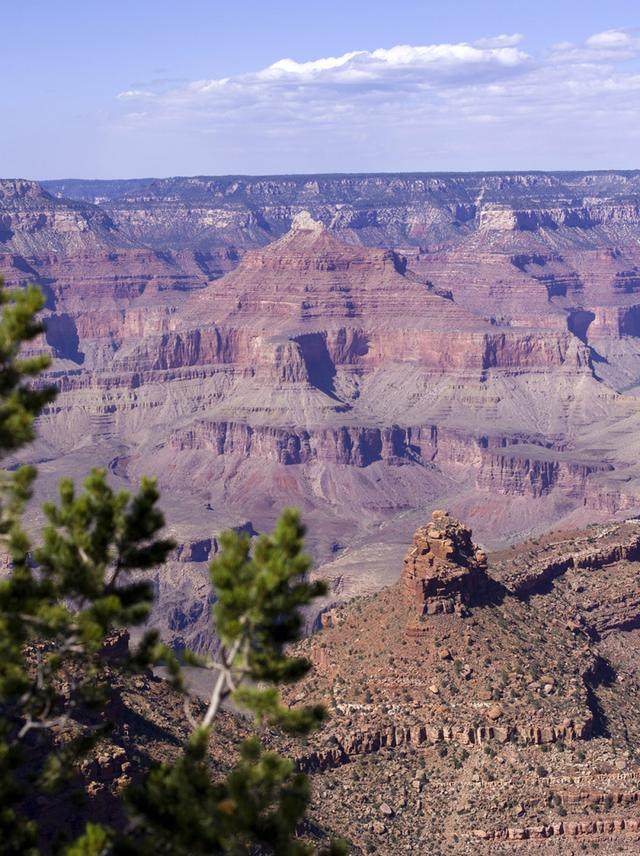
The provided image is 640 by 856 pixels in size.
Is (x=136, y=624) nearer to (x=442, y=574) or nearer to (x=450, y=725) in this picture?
(x=450, y=725)

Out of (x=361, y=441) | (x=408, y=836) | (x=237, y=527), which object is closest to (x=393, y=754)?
(x=408, y=836)

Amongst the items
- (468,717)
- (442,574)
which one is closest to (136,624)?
(468,717)

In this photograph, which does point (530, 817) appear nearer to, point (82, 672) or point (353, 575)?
point (82, 672)

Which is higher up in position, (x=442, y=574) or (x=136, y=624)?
(x=136, y=624)

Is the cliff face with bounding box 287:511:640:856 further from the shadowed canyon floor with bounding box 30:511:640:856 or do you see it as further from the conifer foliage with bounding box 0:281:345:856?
the conifer foliage with bounding box 0:281:345:856

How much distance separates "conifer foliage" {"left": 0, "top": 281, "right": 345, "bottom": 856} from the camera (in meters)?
23.5

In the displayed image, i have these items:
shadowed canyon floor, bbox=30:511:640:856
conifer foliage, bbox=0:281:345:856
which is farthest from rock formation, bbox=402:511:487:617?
conifer foliage, bbox=0:281:345:856

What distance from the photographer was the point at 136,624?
2581 cm

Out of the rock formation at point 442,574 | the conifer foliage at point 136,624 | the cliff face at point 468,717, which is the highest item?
the conifer foliage at point 136,624

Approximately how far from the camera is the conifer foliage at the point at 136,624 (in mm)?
23453

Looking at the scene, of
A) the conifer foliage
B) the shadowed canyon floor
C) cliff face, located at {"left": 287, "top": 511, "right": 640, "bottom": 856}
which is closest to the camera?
the conifer foliage

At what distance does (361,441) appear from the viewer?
195m

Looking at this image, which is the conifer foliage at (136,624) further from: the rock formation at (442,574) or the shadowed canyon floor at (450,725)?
the rock formation at (442,574)

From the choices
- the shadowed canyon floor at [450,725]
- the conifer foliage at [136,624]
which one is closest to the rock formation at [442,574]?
the shadowed canyon floor at [450,725]
